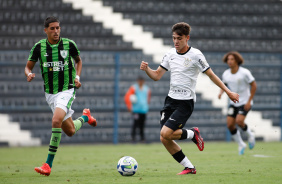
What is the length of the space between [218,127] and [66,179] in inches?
398

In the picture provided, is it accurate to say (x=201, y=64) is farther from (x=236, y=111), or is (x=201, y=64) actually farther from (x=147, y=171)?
(x=236, y=111)

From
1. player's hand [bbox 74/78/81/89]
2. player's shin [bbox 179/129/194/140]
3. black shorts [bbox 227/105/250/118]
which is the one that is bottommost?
black shorts [bbox 227/105/250/118]

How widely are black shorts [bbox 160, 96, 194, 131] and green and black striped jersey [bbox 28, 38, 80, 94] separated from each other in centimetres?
150

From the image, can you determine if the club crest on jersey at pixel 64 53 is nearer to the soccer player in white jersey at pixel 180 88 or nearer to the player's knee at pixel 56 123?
the player's knee at pixel 56 123

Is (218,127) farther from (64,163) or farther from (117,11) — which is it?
(64,163)

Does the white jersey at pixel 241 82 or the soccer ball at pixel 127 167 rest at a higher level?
the white jersey at pixel 241 82

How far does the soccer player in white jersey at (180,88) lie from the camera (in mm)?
6941

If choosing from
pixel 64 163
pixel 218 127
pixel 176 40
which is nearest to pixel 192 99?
pixel 176 40

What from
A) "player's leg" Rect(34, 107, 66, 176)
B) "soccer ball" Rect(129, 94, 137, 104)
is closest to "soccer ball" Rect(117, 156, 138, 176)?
"player's leg" Rect(34, 107, 66, 176)

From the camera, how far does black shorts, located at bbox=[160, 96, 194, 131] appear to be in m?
6.93

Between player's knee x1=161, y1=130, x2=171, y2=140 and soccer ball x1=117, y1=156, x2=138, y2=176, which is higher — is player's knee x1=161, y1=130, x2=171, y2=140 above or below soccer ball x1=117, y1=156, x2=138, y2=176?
above

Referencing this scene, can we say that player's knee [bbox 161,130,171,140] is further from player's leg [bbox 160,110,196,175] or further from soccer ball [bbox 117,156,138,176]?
soccer ball [bbox 117,156,138,176]

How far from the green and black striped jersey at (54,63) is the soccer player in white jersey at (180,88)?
1.29 m

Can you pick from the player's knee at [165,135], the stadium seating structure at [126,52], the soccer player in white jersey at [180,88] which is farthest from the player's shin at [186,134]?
the stadium seating structure at [126,52]
